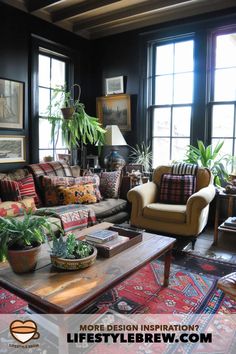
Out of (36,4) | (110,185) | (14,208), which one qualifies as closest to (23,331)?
(14,208)

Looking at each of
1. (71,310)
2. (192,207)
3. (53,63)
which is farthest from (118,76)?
(71,310)

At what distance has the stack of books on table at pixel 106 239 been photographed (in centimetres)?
187

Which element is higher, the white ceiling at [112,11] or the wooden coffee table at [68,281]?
the white ceiling at [112,11]

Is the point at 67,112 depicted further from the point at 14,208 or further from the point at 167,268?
the point at 167,268

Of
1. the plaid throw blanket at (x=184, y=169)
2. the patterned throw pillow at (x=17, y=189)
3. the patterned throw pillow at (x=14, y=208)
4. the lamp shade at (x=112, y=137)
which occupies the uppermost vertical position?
the lamp shade at (x=112, y=137)

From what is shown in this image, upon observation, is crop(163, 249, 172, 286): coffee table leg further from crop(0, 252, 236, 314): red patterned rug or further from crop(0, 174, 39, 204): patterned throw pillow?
crop(0, 174, 39, 204): patterned throw pillow

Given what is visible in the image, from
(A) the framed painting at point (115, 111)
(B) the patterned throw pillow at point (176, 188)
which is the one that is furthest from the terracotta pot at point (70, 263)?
(A) the framed painting at point (115, 111)

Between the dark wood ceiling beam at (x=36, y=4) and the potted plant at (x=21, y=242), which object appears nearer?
the potted plant at (x=21, y=242)

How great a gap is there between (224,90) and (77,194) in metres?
2.37

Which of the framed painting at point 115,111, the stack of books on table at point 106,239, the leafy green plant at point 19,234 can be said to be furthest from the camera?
the framed painting at point 115,111

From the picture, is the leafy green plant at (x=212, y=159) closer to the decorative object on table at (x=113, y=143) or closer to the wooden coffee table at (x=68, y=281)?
the decorative object on table at (x=113, y=143)

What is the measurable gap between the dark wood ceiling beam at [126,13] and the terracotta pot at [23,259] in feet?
11.3

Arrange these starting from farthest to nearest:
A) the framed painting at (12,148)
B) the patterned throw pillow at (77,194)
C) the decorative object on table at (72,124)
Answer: the decorative object on table at (72,124)
the framed painting at (12,148)
the patterned throw pillow at (77,194)

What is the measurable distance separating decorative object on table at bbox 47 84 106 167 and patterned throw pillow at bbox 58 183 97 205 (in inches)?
38.6
